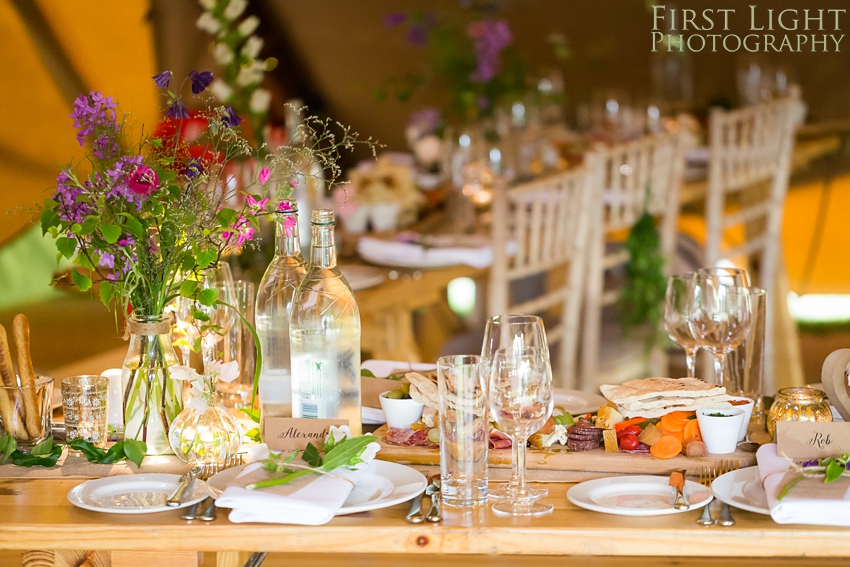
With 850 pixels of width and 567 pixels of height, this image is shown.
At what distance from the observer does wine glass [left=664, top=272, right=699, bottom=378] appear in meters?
1.37

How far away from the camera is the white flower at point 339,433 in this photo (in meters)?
1.08

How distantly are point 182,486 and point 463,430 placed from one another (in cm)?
31

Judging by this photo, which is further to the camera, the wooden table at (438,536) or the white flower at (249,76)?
the white flower at (249,76)

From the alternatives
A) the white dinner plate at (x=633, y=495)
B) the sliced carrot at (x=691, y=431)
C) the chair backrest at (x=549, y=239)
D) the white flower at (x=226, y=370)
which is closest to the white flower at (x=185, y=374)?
the white flower at (x=226, y=370)

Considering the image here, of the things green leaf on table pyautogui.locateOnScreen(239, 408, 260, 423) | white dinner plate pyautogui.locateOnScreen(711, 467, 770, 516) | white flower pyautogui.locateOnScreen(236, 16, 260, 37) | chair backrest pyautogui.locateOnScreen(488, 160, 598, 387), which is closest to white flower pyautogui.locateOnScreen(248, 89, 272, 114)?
white flower pyautogui.locateOnScreen(236, 16, 260, 37)

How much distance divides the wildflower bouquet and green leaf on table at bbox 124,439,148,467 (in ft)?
0.12

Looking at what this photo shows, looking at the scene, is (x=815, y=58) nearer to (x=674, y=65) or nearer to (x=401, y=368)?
(x=674, y=65)

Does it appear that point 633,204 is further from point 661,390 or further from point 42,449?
point 42,449

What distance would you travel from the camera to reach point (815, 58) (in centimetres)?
565

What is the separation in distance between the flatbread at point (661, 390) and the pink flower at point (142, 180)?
61 centimetres

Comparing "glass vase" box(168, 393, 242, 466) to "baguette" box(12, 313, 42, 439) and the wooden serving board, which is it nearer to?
"baguette" box(12, 313, 42, 439)

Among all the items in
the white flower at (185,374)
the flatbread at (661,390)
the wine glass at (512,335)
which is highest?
the wine glass at (512,335)

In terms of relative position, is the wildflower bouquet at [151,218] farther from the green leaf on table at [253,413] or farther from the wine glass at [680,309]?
the wine glass at [680,309]

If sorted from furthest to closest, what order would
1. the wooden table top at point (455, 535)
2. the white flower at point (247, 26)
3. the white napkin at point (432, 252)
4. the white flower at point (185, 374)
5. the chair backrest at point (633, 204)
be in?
the chair backrest at point (633, 204)
the white napkin at point (432, 252)
the white flower at point (247, 26)
the white flower at point (185, 374)
the wooden table top at point (455, 535)
